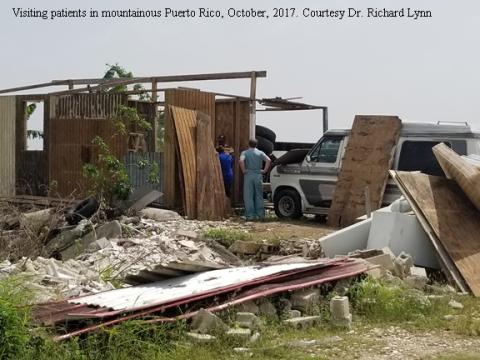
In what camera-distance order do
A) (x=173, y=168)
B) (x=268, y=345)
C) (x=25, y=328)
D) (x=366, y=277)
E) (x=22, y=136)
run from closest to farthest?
1. (x=25, y=328)
2. (x=268, y=345)
3. (x=366, y=277)
4. (x=173, y=168)
5. (x=22, y=136)

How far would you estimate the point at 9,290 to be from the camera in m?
6.36

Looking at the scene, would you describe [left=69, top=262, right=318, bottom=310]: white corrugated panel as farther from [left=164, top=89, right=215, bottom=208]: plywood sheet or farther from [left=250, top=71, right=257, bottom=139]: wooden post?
[left=250, top=71, right=257, bottom=139]: wooden post

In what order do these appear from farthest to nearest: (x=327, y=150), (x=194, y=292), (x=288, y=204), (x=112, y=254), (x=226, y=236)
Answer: (x=288, y=204)
(x=327, y=150)
(x=226, y=236)
(x=112, y=254)
(x=194, y=292)

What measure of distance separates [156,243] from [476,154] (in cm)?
601

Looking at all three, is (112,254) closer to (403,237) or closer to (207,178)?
(207,178)

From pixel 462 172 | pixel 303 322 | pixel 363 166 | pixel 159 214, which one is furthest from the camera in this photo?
pixel 363 166

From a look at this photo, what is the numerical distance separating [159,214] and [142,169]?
6.13 feet

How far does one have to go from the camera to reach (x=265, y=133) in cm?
1917

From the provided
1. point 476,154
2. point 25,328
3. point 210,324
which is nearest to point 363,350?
point 210,324

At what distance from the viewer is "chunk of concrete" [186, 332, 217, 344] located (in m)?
6.15

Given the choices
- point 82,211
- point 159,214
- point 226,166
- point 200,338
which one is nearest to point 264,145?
point 226,166

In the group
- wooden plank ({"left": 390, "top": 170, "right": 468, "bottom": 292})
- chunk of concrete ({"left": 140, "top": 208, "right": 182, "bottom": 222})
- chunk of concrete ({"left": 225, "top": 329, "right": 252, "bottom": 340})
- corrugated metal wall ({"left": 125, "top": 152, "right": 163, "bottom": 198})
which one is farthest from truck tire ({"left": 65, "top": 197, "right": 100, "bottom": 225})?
chunk of concrete ({"left": 225, "top": 329, "right": 252, "bottom": 340})

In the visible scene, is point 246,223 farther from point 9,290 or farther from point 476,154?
point 9,290

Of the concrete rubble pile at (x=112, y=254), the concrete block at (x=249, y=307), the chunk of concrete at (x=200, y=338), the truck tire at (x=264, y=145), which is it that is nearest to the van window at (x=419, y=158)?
the concrete rubble pile at (x=112, y=254)
